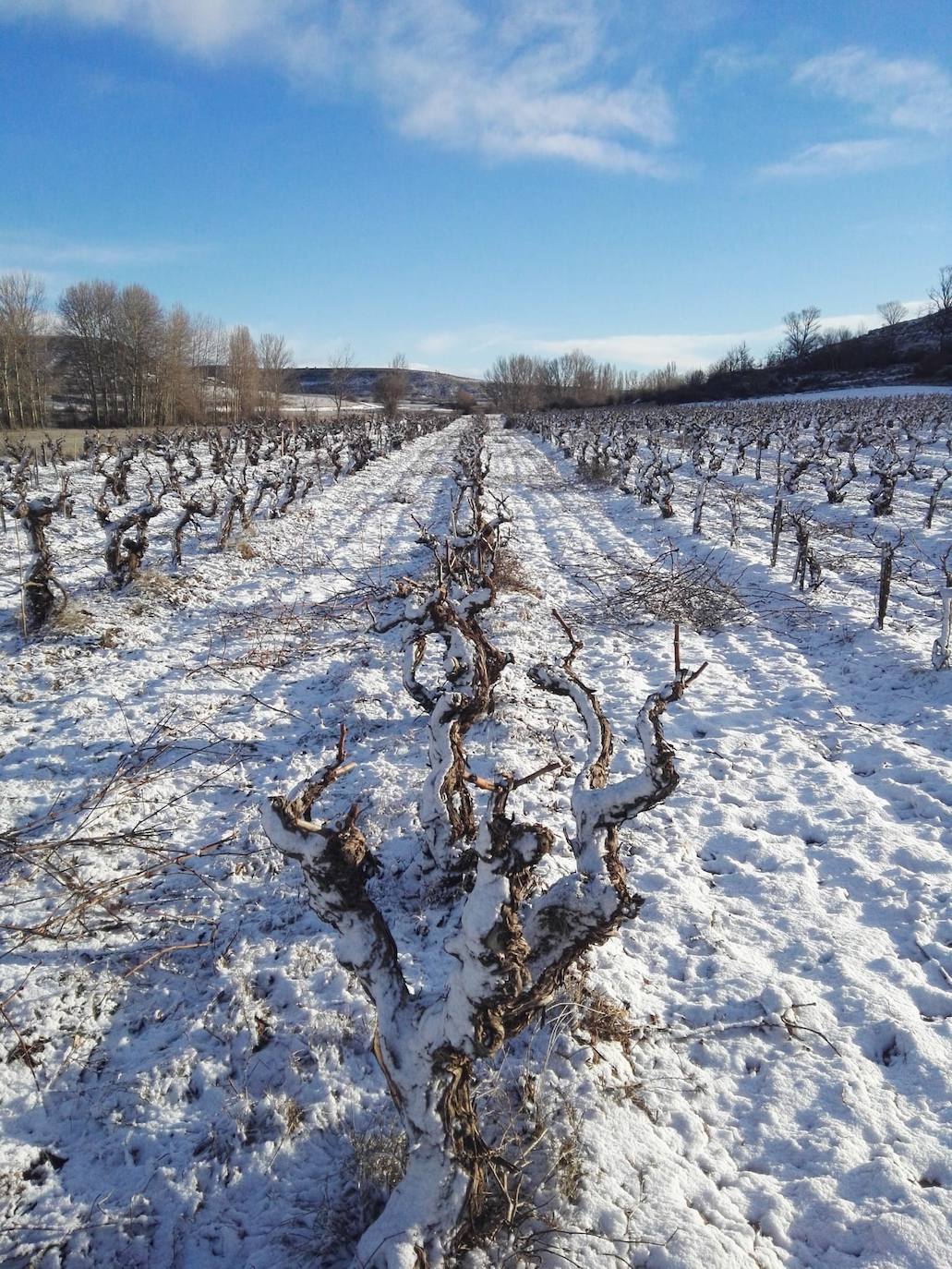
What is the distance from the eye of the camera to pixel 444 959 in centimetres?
358

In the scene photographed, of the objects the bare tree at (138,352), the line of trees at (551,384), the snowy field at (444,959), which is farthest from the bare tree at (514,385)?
the snowy field at (444,959)

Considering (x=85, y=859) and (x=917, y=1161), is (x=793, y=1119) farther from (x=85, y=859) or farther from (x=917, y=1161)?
(x=85, y=859)

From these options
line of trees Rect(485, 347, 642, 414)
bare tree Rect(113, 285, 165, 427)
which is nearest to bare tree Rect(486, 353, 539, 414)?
line of trees Rect(485, 347, 642, 414)

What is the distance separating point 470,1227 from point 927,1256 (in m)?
1.55

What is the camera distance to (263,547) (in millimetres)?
12156

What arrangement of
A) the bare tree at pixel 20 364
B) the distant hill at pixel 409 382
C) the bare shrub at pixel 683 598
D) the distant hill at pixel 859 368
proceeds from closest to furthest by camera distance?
1. the bare shrub at pixel 683 598
2. the bare tree at pixel 20 364
3. the distant hill at pixel 859 368
4. the distant hill at pixel 409 382

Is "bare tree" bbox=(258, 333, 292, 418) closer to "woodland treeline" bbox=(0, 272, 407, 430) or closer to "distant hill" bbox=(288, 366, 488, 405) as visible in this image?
"woodland treeline" bbox=(0, 272, 407, 430)

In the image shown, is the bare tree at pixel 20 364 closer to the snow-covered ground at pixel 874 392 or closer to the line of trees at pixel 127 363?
the line of trees at pixel 127 363

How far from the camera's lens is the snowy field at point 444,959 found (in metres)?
2.47

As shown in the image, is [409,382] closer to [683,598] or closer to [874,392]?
[874,392]

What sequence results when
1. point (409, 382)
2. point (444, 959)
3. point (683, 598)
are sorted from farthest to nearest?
1. point (409, 382)
2. point (683, 598)
3. point (444, 959)

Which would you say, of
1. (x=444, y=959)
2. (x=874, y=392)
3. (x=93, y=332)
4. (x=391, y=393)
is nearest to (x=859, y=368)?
(x=874, y=392)

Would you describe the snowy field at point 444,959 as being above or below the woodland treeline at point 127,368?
below

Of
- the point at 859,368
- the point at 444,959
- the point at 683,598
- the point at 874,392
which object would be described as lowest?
the point at 444,959
